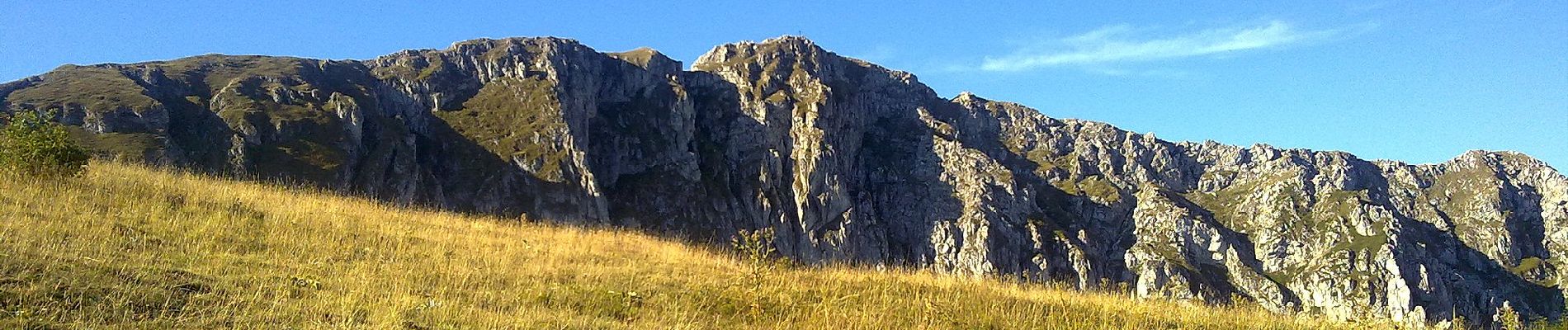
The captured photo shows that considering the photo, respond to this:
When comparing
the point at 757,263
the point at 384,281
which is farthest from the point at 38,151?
the point at 757,263

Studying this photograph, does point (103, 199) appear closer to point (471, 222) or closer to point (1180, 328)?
point (471, 222)

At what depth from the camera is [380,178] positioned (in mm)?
168000

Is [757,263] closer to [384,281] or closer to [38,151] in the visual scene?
[384,281]

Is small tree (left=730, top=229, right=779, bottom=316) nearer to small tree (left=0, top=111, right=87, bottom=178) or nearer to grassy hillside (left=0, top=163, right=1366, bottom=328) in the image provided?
grassy hillside (left=0, top=163, right=1366, bottom=328)

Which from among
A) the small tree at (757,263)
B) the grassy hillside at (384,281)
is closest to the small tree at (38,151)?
the grassy hillside at (384,281)

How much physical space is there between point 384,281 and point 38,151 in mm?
8996

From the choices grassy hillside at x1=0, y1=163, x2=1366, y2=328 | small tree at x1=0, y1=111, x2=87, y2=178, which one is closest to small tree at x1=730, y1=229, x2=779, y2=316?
grassy hillside at x1=0, y1=163, x2=1366, y2=328

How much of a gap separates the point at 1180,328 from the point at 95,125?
577 ft

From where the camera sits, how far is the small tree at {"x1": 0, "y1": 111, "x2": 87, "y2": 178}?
1362 cm

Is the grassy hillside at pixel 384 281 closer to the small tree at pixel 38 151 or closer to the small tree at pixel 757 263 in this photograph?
the small tree at pixel 757 263

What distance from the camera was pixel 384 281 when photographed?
10.2 meters

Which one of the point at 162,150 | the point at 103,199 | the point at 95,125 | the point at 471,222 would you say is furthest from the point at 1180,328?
the point at 95,125

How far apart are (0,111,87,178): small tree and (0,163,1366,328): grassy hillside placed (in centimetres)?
51

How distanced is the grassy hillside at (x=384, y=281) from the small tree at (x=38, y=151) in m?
0.51
